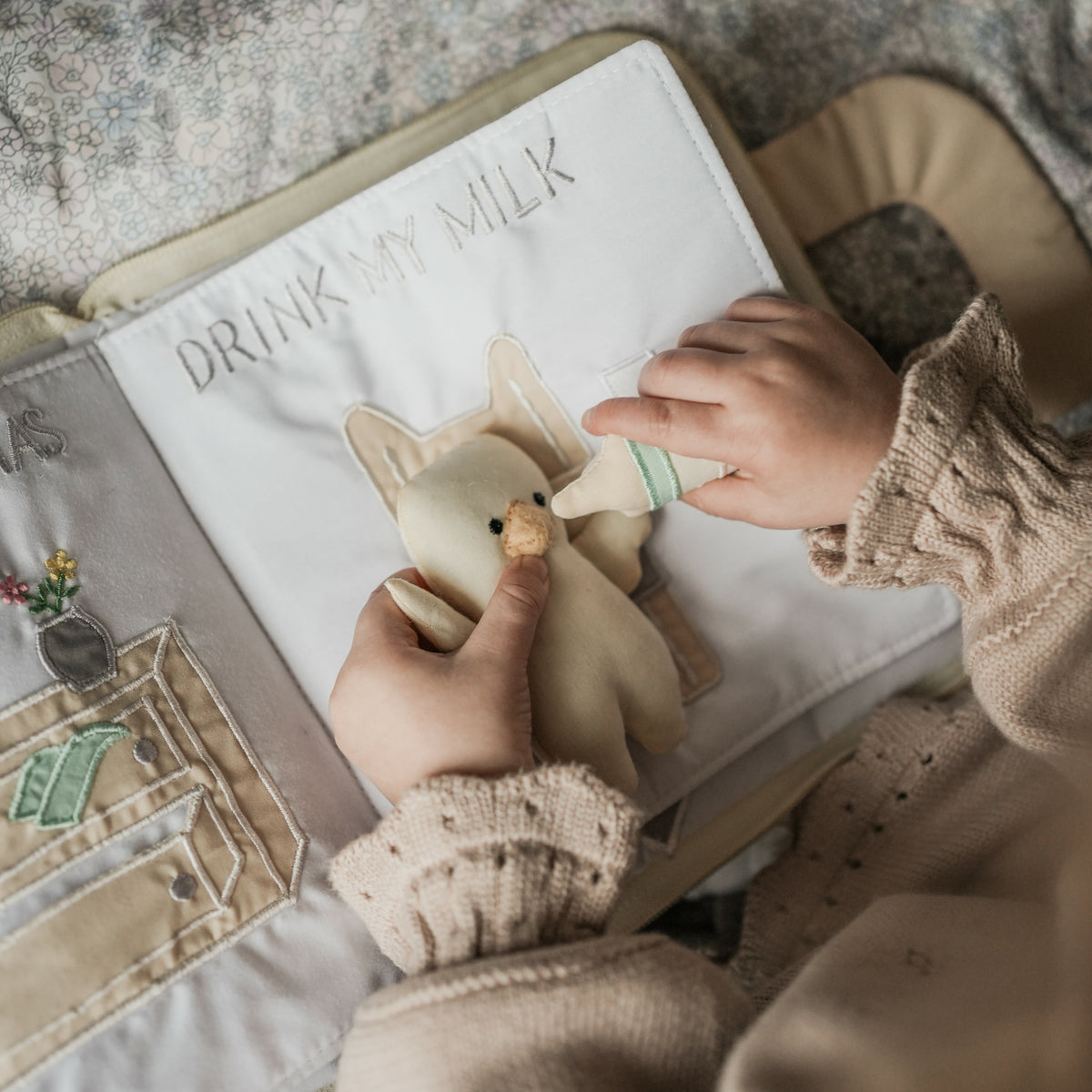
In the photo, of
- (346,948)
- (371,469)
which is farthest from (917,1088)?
(371,469)

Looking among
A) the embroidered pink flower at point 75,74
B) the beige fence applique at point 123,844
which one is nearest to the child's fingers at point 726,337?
the beige fence applique at point 123,844

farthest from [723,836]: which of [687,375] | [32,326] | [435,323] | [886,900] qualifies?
[32,326]

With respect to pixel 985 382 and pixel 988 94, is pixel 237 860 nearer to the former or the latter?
pixel 985 382

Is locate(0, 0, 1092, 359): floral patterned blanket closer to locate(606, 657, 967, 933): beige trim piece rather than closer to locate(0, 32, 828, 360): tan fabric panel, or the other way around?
locate(0, 32, 828, 360): tan fabric panel

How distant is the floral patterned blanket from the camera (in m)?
0.84

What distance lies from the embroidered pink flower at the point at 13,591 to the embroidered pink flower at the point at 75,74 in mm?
514

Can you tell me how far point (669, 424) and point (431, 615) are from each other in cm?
24

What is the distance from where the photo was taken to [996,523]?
2.11 feet

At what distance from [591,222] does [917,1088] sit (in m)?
0.68

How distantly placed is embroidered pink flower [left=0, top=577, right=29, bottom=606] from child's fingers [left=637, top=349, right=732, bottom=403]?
545 millimetres

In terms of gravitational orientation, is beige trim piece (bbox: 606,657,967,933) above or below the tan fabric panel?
below

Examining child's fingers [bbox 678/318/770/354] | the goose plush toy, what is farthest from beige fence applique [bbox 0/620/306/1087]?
child's fingers [bbox 678/318/770/354]

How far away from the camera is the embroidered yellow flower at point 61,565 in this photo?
698 mm

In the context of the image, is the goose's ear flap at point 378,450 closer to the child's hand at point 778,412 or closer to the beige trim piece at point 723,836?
the child's hand at point 778,412
